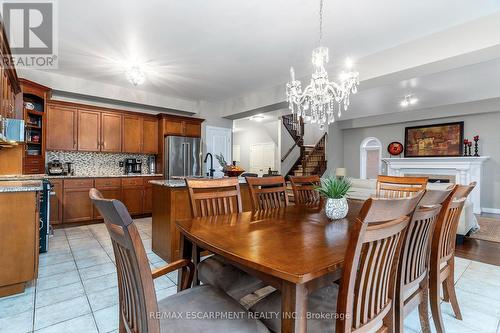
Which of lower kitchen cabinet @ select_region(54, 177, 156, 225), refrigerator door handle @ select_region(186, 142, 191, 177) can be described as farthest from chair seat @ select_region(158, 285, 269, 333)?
refrigerator door handle @ select_region(186, 142, 191, 177)

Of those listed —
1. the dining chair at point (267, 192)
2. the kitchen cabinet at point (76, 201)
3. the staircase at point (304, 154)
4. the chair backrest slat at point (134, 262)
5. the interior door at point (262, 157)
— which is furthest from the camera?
the interior door at point (262, 157)

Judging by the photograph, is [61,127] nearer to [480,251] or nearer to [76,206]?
[76,206]

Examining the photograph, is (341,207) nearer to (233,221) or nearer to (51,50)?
(233,221)

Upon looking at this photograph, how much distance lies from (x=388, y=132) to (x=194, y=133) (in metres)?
6.05

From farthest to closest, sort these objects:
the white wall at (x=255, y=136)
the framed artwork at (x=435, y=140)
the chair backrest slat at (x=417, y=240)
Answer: the white wall at (x=255, y=136), the framed artwork at (x=435, y=140), the chair backrest slat at (x=417, y=240)

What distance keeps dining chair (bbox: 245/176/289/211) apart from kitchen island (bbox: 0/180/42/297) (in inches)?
72.7

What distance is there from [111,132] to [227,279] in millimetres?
4560

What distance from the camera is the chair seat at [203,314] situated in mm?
1000

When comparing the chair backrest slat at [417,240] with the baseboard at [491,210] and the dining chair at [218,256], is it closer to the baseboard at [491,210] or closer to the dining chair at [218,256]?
the dining chair at [218,256]

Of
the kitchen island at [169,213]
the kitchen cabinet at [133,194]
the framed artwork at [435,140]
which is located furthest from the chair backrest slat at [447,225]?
the framed artwork at [435,140]

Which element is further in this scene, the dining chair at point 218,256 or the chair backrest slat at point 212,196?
the chair backrest slat at point 212,196

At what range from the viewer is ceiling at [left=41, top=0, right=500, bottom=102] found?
2.44 m

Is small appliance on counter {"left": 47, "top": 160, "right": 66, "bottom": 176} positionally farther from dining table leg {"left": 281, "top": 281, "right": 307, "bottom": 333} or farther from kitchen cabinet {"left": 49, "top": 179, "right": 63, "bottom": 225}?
dining table leg {"left": 281, "top": 281, "right": 307, "bottom": 333}

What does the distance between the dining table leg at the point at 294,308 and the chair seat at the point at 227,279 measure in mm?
610
